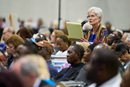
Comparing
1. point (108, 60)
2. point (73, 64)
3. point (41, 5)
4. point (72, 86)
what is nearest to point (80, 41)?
point (73, 64)

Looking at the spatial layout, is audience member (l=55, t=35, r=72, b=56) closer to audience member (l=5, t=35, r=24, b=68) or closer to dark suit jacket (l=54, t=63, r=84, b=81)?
audience member (l=5, t=35, r=24, b=68)

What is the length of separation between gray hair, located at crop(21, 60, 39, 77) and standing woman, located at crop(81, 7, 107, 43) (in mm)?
4166

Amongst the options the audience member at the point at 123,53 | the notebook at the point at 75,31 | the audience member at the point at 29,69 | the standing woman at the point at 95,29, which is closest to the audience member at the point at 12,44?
the notebook at the point at 75,31

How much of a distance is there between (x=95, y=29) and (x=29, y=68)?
4.32m

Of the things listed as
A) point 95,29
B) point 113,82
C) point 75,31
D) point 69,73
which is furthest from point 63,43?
point 113,82

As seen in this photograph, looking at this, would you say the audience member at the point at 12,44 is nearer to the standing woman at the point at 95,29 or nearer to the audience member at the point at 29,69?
the standing woman at the point at 95,29

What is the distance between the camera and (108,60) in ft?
15.0

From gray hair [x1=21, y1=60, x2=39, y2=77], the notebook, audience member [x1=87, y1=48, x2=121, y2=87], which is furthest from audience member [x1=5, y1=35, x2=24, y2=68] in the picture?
gray hair [x1=21, y1=60, x2=39, y2=77]

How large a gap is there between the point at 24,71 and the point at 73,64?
10.5 feet

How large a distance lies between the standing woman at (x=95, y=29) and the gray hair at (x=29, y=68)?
13.7 ft

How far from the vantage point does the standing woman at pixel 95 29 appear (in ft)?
26.0

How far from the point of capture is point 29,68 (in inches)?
149

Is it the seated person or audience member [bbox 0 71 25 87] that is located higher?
audience member [bbox 0 71 25 87]

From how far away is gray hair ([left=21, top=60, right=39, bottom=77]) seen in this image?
376cm
